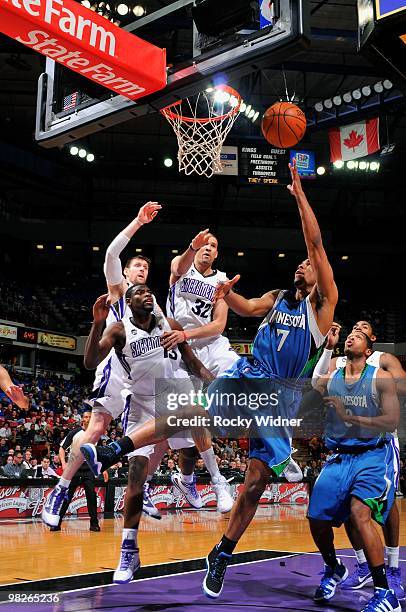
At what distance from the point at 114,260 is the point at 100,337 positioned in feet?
2.80

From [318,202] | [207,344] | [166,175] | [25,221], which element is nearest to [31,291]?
[25,221]

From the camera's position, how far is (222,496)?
5.86 metres

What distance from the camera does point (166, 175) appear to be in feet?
83.1

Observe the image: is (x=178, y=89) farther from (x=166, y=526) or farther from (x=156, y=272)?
(x=156, y=272)

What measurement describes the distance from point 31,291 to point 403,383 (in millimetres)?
24768

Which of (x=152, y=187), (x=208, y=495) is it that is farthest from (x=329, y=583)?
(x=152, y=187)

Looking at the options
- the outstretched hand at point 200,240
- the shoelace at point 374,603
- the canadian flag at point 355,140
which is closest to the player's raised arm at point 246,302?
the outstretched hand at point 200,240

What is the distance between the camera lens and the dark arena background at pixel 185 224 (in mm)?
5379

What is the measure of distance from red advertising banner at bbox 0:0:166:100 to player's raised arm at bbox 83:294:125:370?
1935 mm

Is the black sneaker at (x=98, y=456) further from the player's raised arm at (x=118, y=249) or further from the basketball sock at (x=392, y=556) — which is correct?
the basketball sock at (x=392, y=556)

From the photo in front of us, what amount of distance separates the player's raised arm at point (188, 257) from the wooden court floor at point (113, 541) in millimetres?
2909

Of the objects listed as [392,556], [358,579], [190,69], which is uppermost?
[190,69]

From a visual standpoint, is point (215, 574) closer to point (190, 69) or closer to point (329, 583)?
point (329, 583)

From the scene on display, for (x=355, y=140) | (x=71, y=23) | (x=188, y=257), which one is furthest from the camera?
(x=355, y=140)
